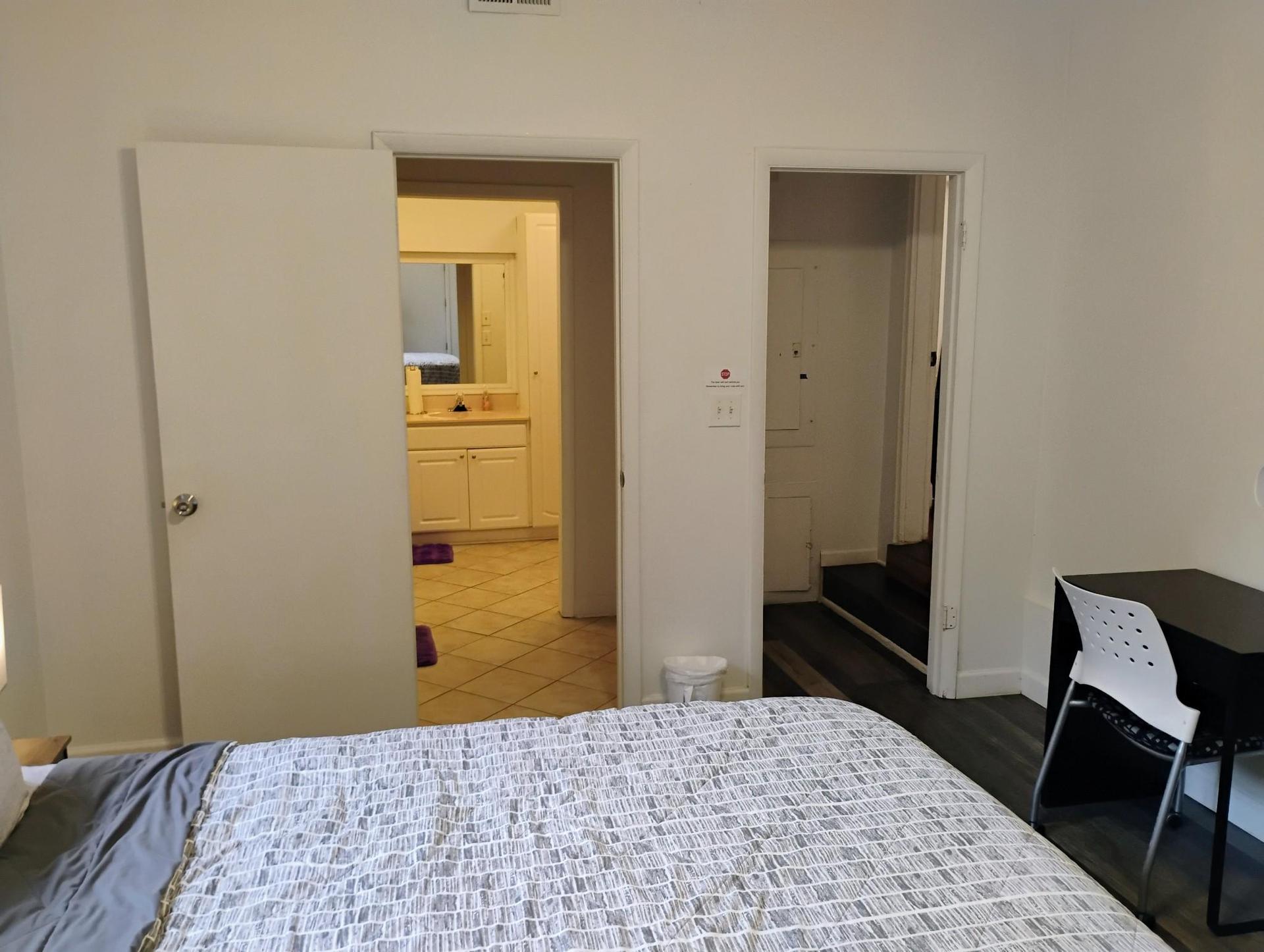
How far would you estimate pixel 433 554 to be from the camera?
20.1ft

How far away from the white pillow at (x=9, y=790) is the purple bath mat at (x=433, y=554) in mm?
4150

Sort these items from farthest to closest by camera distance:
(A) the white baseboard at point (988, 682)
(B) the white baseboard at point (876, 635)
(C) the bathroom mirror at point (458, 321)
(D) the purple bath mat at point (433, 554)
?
(C) the bathroom mirror at point (458, 321)
(D) the purple bath mat at point (433, 554)
(B) the white baseboard at point (876, 635)
(A) the white baseboard at point (988, 682)

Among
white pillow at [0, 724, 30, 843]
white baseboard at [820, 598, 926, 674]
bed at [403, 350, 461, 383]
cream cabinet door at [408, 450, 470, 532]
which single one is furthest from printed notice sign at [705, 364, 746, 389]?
bed at [403, 350, 461, 383]

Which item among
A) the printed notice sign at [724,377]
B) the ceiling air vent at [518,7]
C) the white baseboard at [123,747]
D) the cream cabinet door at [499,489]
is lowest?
the white baseboard at [123,747]

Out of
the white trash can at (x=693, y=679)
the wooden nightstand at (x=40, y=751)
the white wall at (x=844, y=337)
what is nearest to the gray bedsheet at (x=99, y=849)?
the wooden nightstand at (x=40, y=751)

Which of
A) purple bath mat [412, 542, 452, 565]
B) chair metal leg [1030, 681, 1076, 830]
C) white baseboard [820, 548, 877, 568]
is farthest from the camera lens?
purple bath mat [412, 542, 452, 565]

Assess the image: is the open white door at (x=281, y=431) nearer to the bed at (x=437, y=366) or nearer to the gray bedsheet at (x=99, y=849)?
the gray bedsheet at (x=99, y=849)

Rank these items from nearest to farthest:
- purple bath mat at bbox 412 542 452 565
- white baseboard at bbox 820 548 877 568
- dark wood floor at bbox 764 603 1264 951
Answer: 1. dark wood floor at bbox 764 603 1264 951
2. white baseboard at bbox 820 548 877 568
3. purple bath mat at bbox 412 542 452 565

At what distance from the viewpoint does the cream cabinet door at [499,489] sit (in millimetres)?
6316

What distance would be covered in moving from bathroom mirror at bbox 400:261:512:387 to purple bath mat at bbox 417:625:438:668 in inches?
99.7

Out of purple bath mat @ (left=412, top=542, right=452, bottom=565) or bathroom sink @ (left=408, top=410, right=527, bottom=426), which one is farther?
bathroom sink @ (left=408, top=410, right=527, bottom=426)

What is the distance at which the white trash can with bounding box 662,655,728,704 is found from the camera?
3.22 meters

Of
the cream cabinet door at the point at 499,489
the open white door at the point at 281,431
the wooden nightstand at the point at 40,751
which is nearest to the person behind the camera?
the wooden nightstand at the point at 40,751

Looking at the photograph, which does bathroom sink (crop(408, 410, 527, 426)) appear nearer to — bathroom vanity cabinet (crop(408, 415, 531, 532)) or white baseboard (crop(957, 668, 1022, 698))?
bathroom vanity cabinet (crop(408, 415, 531, 532))
